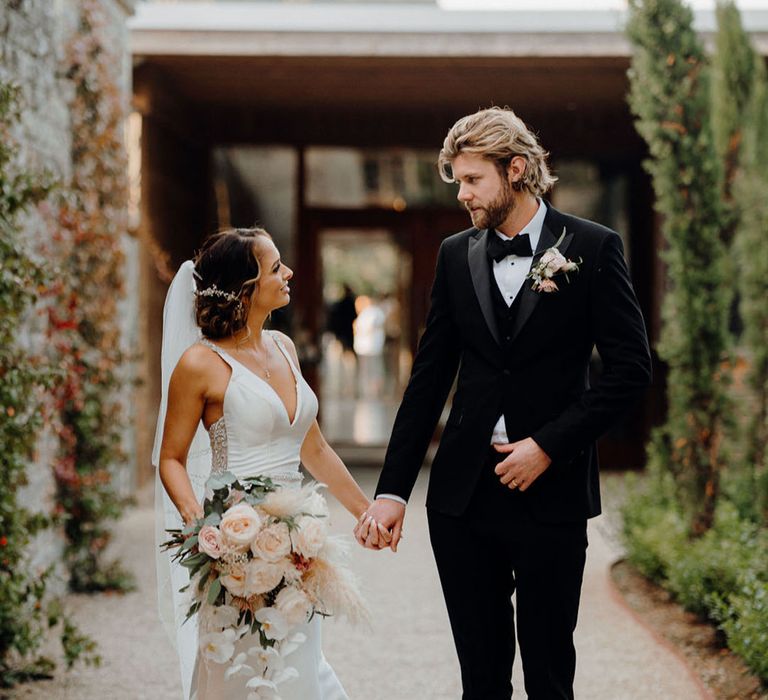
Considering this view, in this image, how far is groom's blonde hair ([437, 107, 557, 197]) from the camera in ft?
9.71

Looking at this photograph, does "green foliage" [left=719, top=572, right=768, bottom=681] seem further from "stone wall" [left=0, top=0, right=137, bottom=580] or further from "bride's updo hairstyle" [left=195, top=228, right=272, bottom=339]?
"stone wall" [left=0, top=0, right=137, bottom=580]

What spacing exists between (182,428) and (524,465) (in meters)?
0.94

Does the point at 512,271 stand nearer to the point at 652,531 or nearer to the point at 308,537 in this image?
the point at 308,537

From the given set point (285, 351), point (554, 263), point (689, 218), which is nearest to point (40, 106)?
point (285, 351)

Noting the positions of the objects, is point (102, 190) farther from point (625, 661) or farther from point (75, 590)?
point (625, 661)

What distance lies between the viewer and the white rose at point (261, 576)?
2840mm

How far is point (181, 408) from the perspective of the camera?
315 centimetres

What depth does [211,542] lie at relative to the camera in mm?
2826

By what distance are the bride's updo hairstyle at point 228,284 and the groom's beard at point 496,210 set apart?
2.23ft

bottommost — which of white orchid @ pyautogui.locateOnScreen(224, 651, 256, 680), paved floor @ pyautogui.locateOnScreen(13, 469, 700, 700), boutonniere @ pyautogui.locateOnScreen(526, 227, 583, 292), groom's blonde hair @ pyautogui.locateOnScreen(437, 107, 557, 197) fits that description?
paved floor @ pyautogui.locateOnScreen(13, 469, 700, 700)

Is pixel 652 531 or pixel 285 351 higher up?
pixel 285 351

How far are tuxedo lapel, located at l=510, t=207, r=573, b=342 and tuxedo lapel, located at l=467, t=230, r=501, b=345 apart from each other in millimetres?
63

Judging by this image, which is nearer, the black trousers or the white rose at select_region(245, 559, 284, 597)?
the white rose at select_region(245, 559, 284, 597)

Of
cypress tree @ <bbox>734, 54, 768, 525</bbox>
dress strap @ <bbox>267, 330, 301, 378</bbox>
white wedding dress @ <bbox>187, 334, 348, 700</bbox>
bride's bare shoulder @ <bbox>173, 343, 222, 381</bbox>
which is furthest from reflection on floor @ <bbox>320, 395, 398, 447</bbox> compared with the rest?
bride's bare shoulder @ <bbox>173, 343, 222, 381</bbox>
